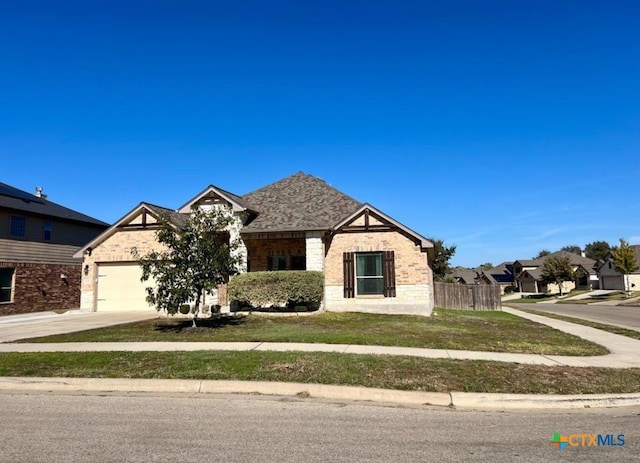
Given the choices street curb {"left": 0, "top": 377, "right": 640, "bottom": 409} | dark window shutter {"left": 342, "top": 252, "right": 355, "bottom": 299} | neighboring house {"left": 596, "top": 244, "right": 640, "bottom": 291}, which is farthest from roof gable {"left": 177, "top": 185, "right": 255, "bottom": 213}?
neighboring house {"left": 596, "top": 244, "right": 640, "bottom": 291}

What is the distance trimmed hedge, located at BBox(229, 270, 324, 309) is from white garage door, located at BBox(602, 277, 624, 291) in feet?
183

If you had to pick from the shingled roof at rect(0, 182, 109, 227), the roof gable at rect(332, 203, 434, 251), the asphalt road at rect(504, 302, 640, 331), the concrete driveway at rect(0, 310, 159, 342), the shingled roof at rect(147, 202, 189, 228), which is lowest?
the asphalt road at rect(504, 302, 640, 331)

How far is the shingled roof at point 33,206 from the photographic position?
22875 millimetres

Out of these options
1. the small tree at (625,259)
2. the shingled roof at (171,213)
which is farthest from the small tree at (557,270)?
the shingled roof at (171,213)

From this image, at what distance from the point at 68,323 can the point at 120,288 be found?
441 centimetres

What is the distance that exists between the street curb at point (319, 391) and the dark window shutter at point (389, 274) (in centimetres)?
1227

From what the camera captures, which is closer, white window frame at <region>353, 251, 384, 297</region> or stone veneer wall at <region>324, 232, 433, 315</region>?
stone veneer wall at <region>324, 232, 433, 315</region>

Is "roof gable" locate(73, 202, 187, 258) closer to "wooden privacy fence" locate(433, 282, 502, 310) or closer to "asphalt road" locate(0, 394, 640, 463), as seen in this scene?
"asphalt road" locate(0, 394, 640, 463)

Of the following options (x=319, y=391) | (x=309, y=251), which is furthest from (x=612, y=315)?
(x=319, y=391)

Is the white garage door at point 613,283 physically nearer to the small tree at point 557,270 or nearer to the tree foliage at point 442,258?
the small tree at point 557,270

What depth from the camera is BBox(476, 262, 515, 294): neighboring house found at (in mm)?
80688

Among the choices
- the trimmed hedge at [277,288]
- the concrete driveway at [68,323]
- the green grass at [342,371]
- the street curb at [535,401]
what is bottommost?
the street curb at [535,401]

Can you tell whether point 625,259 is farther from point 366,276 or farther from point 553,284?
point 366,276

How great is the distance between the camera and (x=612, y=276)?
59.7 metres
